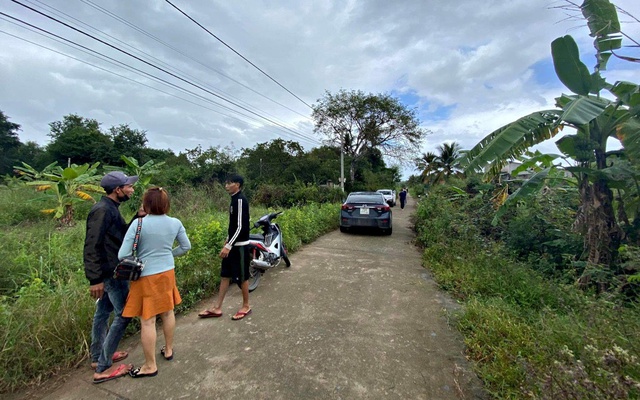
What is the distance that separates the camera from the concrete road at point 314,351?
207 centimetres

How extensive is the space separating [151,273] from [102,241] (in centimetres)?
46

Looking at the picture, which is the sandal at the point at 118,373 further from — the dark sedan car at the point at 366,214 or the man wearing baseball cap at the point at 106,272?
the dark sedan car at the point at 366,214

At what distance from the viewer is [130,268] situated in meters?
2.09

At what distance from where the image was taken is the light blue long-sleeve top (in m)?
2.17

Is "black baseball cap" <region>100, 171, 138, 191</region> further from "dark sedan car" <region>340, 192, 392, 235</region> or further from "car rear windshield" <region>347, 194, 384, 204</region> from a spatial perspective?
"car rear windshield" <region>347, 194, 384, 204</region>

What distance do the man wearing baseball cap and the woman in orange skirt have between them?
0.18 meters

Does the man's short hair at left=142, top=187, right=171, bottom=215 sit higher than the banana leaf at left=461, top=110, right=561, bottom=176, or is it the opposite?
the banana leaf at left=461, top=110, right=561, bottom=176

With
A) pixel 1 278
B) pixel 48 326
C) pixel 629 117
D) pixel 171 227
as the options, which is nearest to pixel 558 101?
pixel 629 117

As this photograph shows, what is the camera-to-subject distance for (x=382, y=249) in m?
6.68

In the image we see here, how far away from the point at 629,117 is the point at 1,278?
8328 mm

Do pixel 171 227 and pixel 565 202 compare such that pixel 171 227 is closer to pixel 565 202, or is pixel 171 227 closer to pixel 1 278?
pixel 1 278

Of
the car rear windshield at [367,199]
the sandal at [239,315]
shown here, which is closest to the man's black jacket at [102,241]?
the sandal at [239,315]

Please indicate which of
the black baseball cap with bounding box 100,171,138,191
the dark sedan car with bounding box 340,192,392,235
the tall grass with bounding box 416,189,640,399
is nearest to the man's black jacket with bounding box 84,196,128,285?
the black baseball cap with bounding box 100,171,138,191

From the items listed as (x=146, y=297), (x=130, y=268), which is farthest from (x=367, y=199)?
(x=130, y=268)
